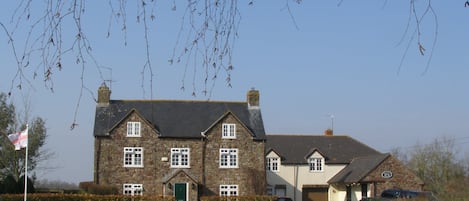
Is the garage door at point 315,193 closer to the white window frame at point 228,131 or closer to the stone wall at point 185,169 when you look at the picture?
the stone wall at point 185,169

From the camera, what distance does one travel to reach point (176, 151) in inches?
1774

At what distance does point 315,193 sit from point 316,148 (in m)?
3.52

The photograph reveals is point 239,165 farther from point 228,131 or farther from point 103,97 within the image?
point 103,97

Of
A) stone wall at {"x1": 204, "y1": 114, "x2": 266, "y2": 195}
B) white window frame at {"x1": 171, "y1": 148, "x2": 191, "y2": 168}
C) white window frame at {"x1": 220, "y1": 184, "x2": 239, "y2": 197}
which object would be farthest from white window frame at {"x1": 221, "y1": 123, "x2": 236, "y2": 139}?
white window frame at {"x1": 220, "y1": 184, "x2": 239, "y2": 197}

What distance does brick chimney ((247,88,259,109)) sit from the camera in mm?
47844

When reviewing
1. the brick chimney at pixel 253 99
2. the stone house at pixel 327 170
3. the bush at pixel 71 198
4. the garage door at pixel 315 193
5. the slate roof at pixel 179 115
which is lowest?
the garage door at pixel 315 193

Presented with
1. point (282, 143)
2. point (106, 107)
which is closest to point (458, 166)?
point (282, 143)

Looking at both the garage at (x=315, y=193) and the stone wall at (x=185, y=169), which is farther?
the garage at (x=315, y=193)

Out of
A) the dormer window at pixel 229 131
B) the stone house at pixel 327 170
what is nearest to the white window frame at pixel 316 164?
the stone house at pixel 327 170

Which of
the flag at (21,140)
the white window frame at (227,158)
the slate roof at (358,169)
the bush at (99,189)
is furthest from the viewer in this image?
the slate roof at (358,169)

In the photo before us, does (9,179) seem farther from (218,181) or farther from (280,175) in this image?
(280,175)

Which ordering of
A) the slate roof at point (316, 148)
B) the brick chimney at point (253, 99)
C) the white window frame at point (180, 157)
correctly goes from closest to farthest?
the white window frame at point (180, 157), the brick chimney at point (253, 99), the slate roof at point (316, 148)

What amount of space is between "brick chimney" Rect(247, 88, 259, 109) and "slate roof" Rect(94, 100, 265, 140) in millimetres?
349

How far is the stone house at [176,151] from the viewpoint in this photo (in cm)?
4412
